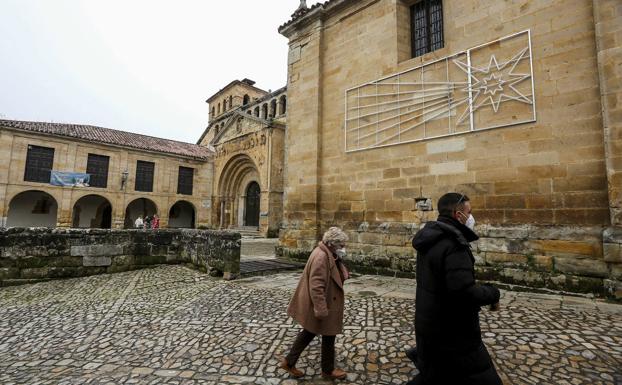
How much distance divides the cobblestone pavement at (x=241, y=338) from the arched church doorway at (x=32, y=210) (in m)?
21.9

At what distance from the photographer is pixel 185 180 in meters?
26.4

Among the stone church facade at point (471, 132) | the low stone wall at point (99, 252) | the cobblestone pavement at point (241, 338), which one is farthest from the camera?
the low stone wall at point (99, 252)

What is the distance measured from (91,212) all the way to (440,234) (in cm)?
2936

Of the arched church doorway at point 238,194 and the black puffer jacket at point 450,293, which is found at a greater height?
the arched church doorway at point 238,194

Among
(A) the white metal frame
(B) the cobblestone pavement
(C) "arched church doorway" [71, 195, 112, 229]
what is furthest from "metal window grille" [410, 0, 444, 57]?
(C) "arched church doorway" [71, 195, 112, 229]

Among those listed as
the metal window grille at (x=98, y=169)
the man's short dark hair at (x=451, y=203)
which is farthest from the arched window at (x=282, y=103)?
the man's short dark hair at (x=451, y=203)

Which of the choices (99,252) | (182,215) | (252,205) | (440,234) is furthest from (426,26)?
(182,215)

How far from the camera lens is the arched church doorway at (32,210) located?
21.2 metres

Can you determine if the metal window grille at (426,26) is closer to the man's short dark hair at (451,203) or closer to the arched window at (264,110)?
the man's short dark hair at (451,203)

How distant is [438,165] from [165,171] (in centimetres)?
2392

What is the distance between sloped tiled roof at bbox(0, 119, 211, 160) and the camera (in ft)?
66.2

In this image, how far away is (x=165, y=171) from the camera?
25250 mm

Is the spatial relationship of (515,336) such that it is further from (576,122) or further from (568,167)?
(576,122)

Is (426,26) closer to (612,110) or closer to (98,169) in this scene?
(612,110)
